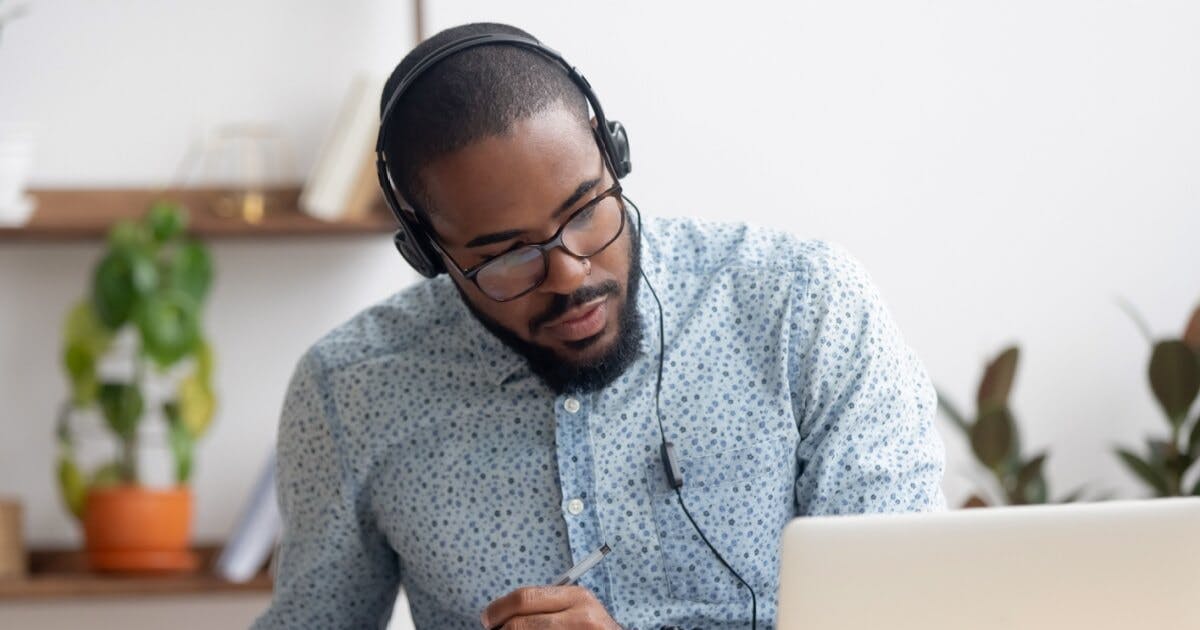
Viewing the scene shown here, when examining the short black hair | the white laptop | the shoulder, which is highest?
A: the short black hair

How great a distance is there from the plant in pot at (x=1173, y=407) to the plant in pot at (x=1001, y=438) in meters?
0.12

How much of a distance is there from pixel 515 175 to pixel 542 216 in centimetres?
4

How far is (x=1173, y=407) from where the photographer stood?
90.4 inches

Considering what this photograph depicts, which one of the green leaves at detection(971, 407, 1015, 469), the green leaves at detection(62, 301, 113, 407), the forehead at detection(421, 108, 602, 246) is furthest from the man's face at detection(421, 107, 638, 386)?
the green leaves at detection(62, 301, 113, 407)

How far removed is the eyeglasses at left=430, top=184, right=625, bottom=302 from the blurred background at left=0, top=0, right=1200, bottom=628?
3.99ft

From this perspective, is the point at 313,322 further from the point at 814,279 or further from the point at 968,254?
the point at 814,279

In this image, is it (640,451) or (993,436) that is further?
(993,436)

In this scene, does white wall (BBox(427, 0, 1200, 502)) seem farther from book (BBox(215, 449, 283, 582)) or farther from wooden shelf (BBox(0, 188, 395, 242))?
book (BBox(215, 449, 283, 582))

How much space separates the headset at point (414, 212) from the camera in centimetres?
135

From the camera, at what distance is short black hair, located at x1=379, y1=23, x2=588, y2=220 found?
4.37ft

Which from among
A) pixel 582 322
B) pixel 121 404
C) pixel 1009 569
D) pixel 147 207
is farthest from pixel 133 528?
pixel 1009 569

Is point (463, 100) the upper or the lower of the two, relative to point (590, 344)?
upper

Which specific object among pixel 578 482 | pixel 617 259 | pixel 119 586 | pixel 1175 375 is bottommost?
pixel 119 586

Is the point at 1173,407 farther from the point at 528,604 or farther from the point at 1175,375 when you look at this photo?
the point at 528,604
